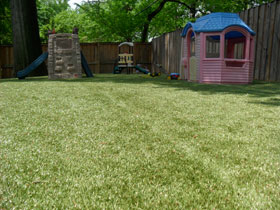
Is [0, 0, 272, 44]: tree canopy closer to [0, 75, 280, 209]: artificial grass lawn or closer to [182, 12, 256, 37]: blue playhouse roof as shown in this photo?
[182, 12, 256, 37]: blue playhouse roof

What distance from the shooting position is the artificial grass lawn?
4.00ft

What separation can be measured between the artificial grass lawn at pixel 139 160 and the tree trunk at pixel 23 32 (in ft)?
28.6

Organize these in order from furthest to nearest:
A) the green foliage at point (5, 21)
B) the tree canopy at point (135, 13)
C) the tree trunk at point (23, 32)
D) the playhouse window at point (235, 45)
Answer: the tree canopy at point (135, 13)
the green foliage at point (5, 21)
the tree trunk at point (23, 32)
the playhouse window at point (235, 45)

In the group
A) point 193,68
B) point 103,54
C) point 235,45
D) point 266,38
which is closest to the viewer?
point 266,38

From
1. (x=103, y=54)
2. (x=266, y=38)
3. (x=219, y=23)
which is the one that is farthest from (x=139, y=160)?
(x=103, y=54)

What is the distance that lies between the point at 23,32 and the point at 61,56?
110 inches

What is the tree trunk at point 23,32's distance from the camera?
10570 mm

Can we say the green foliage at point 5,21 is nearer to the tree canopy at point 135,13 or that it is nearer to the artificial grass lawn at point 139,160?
the tree canopy at point 135,13

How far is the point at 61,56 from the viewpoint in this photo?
9430mm

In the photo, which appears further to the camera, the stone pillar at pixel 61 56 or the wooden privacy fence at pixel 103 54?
the wooden privacy fence at pixel 103 54

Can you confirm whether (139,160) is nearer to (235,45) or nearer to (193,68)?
(193,68)

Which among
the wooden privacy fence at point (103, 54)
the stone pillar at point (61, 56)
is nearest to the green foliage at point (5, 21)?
the wooden privacy fence at point (103, 54)

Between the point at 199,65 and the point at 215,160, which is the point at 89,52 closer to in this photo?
the point at 199,65

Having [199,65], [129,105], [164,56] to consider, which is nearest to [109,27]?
[164,56]
